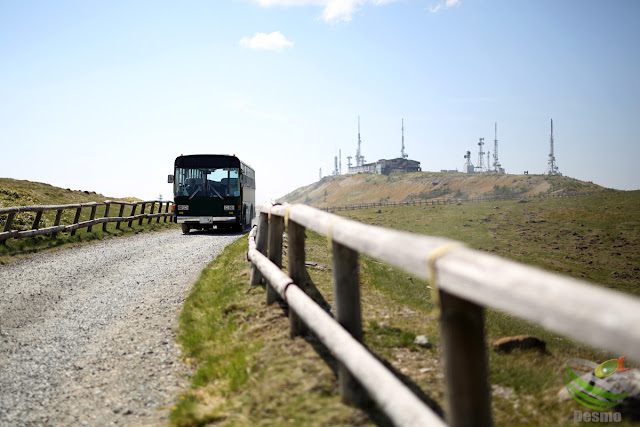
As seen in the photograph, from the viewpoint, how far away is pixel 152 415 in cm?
430

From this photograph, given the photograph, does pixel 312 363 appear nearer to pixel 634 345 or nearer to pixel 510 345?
pixel 510 345

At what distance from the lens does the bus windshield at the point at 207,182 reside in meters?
21.6

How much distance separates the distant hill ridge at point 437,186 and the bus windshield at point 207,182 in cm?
9470

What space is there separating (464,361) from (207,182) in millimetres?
20758

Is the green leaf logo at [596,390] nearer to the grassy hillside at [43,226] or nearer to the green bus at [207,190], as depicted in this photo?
the grassy hillside at [43,226]

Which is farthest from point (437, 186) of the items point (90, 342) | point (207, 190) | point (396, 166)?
point (90, 342)

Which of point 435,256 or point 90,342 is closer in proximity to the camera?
point 435,256

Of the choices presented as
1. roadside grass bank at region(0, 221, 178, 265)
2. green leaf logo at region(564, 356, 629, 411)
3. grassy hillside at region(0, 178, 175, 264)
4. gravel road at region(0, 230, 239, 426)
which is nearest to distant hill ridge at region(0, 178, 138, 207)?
grassy hillside at region(0, 178, 175, 264)

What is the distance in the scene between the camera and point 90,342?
6246 mm

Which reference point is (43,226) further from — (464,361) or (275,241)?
(464,361)

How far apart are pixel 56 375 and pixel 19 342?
1464 mm

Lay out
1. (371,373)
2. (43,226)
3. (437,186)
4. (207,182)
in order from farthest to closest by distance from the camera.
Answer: (437,186) < (207,182) < (43,226) < (371,373)

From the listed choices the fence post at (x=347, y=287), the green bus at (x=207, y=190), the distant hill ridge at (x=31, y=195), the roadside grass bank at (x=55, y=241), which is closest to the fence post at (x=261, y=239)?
the fence post at (x=347, y=287)

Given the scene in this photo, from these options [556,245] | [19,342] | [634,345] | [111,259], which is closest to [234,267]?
[19,342]
